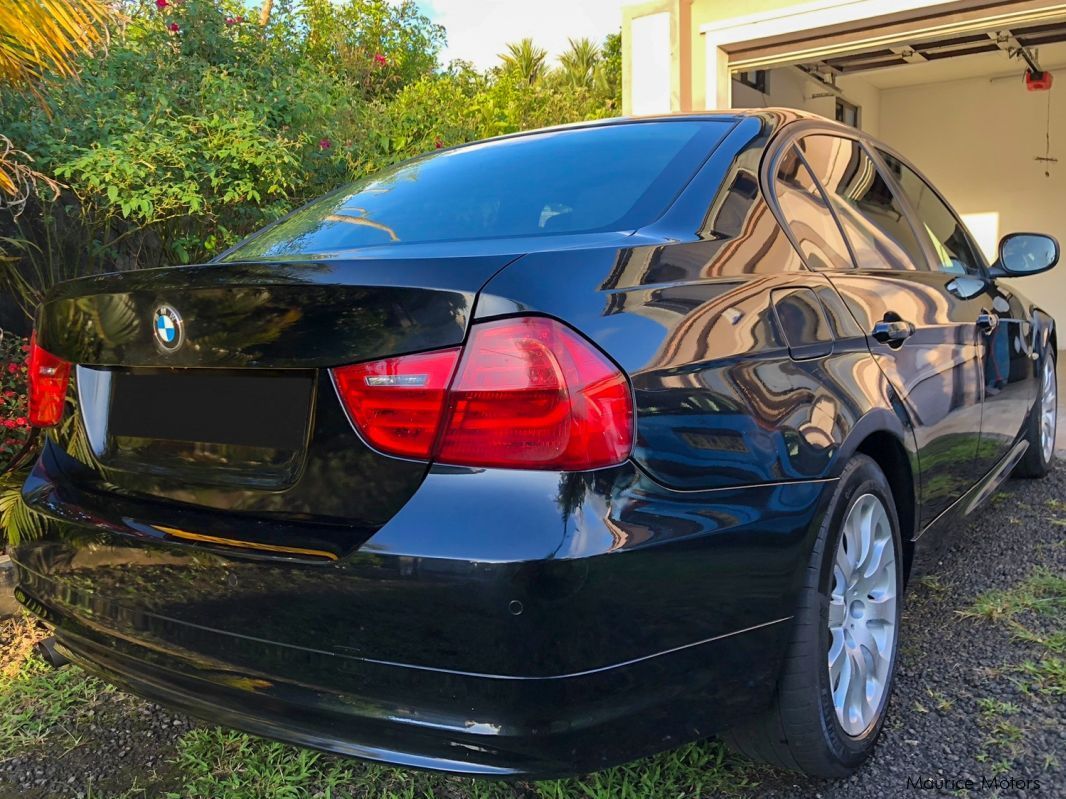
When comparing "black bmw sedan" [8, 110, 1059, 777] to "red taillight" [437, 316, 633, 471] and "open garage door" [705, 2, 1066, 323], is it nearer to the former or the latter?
"red taillight" [437, 316, 633, 471]

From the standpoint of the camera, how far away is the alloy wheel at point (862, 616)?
195cm

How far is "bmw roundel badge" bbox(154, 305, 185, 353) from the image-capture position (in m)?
1.63

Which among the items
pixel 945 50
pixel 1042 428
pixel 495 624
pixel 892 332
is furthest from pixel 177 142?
pixel 945 50

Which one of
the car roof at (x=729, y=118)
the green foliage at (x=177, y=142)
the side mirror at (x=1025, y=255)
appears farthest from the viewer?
the green foliage at (x=177, y=142)

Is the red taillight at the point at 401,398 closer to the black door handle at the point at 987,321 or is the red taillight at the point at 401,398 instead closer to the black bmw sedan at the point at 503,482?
the black bmw sedan at the point at 503,482

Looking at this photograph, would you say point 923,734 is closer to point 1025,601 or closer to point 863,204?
point 1025,601

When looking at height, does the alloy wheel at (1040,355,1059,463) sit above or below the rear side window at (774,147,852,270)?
below

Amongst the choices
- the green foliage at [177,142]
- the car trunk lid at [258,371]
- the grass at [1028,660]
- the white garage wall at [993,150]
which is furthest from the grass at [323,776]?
the white garage wall at [993,150]

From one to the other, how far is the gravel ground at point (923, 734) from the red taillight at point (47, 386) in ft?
2.98

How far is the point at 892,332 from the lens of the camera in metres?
2.23

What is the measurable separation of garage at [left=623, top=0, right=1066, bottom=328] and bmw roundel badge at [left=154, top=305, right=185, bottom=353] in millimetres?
6591

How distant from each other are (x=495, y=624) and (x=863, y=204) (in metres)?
1.99

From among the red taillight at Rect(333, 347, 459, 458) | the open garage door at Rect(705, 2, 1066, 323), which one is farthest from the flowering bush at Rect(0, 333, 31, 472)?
the open garage door at Rect(705, 2, 1066, 323)

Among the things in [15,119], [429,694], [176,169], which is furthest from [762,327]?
[15,119]
